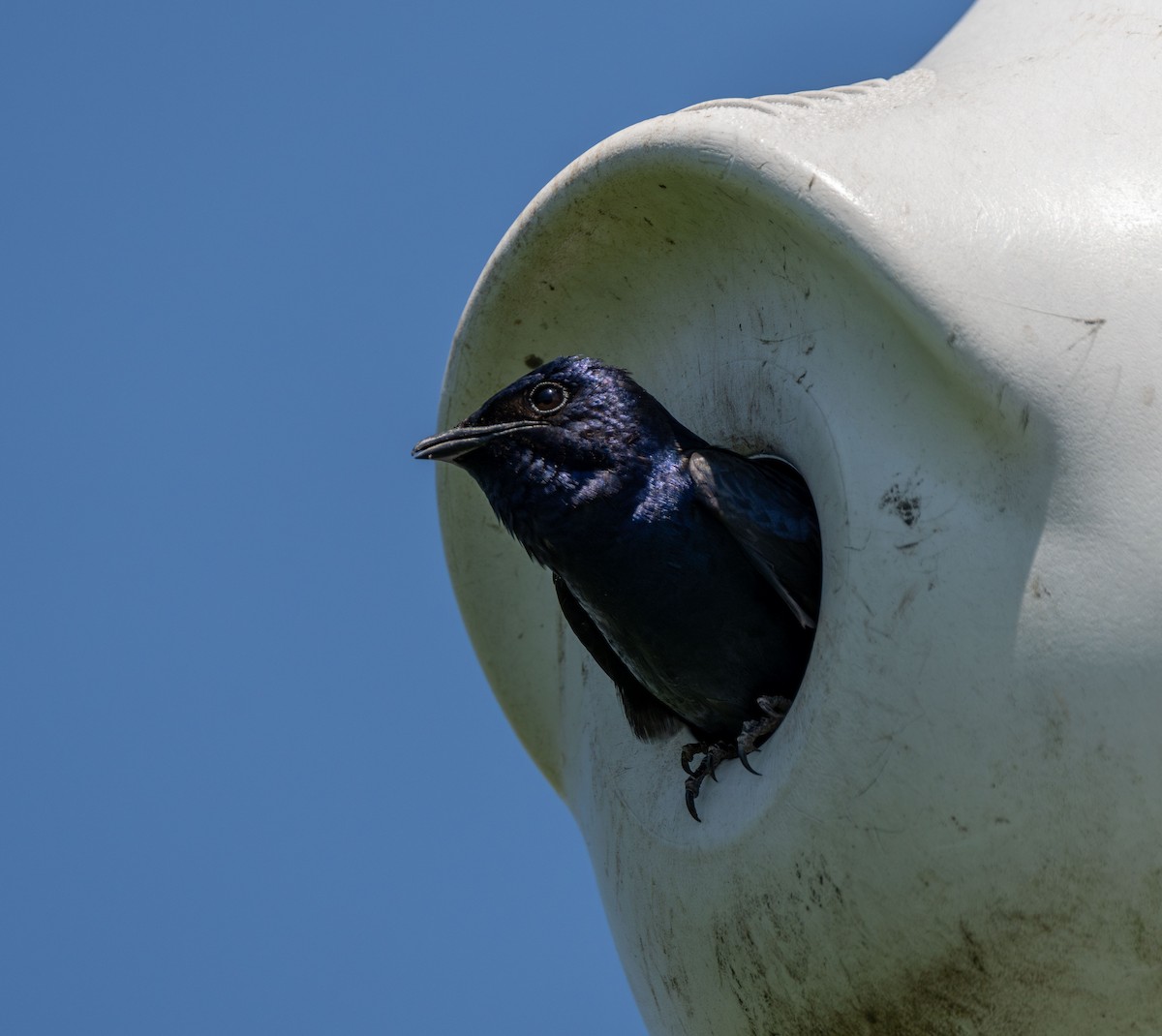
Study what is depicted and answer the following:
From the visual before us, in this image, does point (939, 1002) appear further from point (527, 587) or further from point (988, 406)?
point (527, 587)

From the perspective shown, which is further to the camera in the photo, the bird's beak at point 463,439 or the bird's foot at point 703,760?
the bird's beak at point 463,439

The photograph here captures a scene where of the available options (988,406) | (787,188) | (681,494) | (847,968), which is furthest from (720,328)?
(847,968)

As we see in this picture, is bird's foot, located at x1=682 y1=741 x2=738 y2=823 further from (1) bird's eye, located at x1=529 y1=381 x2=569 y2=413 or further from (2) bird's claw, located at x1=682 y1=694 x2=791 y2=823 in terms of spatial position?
(1) bird's eye, located at x1=529 y1=381 x2=569 y2=413

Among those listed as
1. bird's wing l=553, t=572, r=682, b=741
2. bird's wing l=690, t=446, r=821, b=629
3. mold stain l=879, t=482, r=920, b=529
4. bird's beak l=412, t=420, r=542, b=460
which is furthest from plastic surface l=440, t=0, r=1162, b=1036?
bird's beak l=412, t=420, r=542, b=460

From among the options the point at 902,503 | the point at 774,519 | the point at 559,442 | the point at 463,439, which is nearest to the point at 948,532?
the point at 902,503

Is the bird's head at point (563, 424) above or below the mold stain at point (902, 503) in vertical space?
above

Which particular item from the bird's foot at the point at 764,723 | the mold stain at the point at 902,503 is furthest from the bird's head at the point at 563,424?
the mold stain at the point at 902,503

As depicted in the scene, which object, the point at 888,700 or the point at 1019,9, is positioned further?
the point at 1019,9

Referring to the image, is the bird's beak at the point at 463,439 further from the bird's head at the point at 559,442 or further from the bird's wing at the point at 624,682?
the bird's wing at the point at 624,682
